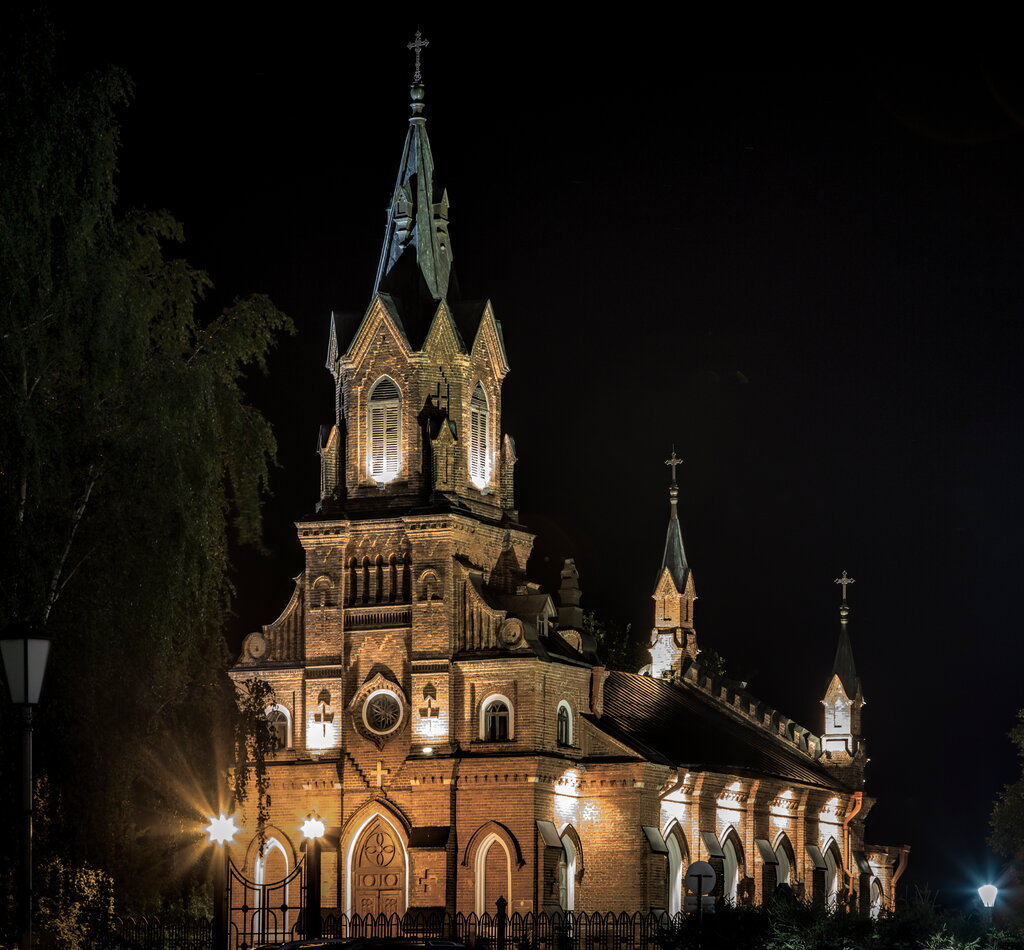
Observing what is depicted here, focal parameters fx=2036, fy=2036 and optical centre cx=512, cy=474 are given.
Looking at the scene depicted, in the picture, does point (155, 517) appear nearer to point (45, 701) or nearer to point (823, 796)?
point (45, 701)

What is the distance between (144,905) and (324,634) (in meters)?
27.7

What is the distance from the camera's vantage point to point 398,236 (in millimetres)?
59906

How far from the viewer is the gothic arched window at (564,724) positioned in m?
56.8

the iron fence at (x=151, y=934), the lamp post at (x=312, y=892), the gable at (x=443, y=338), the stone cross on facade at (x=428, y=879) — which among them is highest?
the gable at (x=443, y=338)

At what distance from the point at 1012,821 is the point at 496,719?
2293 cm

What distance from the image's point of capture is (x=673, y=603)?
80250 mm

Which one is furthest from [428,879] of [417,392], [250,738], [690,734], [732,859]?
[250,738]

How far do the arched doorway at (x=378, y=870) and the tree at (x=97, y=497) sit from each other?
24487 millimetres

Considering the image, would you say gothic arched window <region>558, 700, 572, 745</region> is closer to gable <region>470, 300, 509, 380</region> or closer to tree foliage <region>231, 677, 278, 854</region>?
gable <region>470, 300, 509, 380</region>

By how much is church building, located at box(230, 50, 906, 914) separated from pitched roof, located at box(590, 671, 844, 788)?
48cm

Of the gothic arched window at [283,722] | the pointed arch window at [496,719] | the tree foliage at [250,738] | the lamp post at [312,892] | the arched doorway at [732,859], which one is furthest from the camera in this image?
the arched doorway at [732,859]

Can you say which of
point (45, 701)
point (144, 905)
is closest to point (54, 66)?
point (45, 701)

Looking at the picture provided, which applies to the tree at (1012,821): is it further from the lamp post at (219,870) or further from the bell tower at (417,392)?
the lamp post at (219,870)

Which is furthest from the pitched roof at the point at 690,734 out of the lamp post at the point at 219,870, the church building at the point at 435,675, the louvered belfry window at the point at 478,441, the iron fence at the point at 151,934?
the lamp post at the point at 219,870
